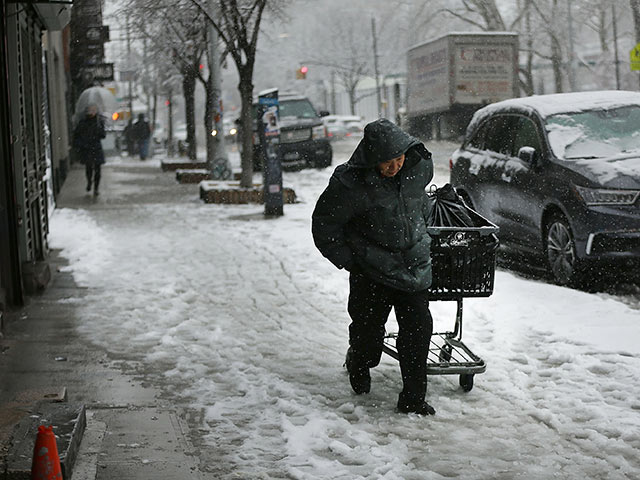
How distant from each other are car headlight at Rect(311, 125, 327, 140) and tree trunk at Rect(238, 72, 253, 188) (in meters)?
8.43

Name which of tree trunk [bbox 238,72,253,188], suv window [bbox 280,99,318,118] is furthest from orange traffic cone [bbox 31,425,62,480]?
suv window [bbox 280,99,318,118]

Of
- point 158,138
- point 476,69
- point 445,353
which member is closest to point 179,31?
point 476,69

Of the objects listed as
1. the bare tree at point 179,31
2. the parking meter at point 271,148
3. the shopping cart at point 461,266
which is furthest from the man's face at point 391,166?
the bare tree at point 179,31

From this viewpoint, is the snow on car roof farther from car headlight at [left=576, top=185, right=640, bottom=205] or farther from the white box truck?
the white box truck

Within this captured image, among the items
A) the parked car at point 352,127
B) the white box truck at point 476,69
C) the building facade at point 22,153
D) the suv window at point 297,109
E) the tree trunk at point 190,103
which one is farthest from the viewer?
the parked car at point 352,127

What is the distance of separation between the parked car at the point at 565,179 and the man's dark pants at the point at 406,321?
3854mm

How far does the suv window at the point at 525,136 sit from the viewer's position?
1039cm

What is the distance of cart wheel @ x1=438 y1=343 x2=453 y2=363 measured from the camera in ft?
20.9

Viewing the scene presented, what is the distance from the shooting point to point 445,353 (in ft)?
20.8

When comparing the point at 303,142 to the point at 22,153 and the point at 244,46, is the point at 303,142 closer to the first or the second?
the point at 244,46

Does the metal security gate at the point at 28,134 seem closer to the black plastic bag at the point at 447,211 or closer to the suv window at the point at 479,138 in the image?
the black plastic bag at the point at 447,211

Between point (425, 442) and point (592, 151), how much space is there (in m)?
5.42

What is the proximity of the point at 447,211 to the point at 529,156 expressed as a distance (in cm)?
398

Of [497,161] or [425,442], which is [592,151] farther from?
[425,442]
